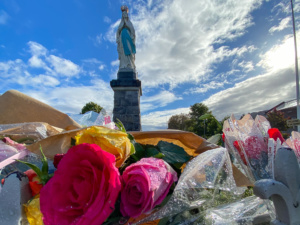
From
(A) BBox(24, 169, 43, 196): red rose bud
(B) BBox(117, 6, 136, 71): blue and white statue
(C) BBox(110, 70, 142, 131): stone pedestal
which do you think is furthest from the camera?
(B) BBox(117, 6, 136, 71): blue and white statue

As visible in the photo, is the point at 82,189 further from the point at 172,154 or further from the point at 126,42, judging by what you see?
the point at 126,42

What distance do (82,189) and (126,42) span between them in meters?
8.82

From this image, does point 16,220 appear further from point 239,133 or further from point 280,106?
point 280,106

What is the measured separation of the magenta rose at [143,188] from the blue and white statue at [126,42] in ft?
26.6

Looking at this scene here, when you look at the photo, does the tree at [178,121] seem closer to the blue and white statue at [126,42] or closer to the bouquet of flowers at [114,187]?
the blue and white statue at [126,42]

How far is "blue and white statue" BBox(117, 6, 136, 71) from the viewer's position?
8.52 metres

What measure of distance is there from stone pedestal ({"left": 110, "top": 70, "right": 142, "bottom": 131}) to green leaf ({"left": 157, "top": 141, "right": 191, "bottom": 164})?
6546 mm

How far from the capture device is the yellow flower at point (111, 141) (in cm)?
52

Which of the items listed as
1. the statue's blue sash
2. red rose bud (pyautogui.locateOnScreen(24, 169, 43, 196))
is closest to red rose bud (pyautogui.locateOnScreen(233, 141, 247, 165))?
red rose bud (pyautogui.locateOnScreen(24, 169, 43, 196))

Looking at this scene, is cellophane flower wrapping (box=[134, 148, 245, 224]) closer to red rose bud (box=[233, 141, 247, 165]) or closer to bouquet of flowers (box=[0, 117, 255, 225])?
bouquet of flowers (box=[0, 117, 255, 225])

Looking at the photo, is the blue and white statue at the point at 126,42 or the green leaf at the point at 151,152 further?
the blue and white statue at the point at 126,42

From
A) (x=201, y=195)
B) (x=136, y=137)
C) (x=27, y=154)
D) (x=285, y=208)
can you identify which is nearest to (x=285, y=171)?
(x=285, y=208)

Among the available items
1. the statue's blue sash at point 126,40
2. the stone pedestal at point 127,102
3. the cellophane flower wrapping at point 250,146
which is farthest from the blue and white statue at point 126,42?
the cellophane flower wrapping at point 250,146

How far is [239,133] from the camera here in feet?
2.58
